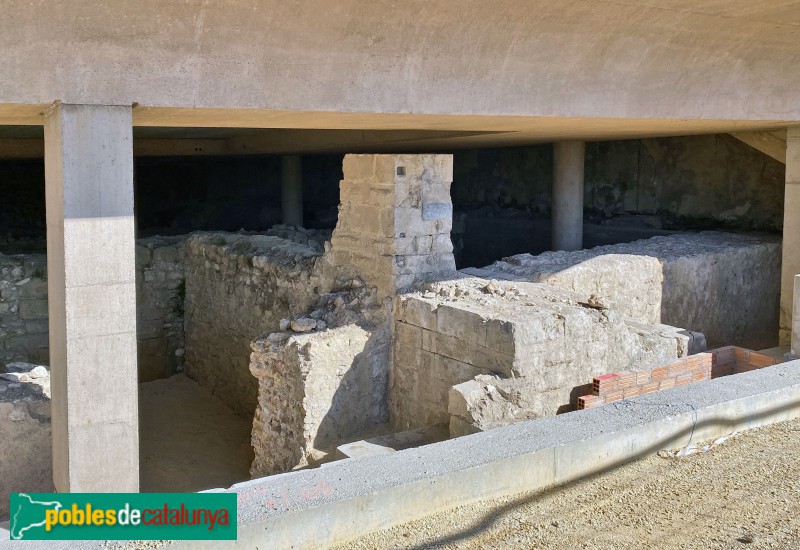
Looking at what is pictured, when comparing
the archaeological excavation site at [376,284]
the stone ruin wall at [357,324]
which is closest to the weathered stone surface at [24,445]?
the archaeological excavation site at [376,284]

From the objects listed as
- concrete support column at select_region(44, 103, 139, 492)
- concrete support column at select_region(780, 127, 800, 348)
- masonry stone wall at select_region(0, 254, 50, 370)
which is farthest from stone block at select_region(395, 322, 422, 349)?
concrete support column at select_region(780, 127, 800, 348)

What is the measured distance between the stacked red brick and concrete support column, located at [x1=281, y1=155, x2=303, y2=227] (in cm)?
1017

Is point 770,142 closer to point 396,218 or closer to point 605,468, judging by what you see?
point 396,218

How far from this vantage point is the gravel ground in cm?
319

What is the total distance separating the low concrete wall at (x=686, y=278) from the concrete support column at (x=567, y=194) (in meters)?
1.42

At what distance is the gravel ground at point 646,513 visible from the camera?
3.19m

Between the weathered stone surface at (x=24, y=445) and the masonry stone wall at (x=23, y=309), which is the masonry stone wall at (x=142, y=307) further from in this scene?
the weathered stone surface at (x=24, y=445)

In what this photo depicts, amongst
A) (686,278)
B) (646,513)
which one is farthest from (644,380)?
(686,278)

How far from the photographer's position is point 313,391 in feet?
19.6

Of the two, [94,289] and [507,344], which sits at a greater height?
[94,289]

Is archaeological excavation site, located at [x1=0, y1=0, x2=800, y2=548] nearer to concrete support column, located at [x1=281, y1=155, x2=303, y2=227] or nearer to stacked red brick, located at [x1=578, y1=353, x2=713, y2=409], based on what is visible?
stacked red brick, located at [x1=578, y1=353, x2=713, y2=409]

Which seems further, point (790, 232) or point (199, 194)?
point (199, 194)

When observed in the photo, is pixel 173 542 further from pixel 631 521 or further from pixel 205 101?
pixel 205 101

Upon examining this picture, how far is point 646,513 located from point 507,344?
2.10 m
